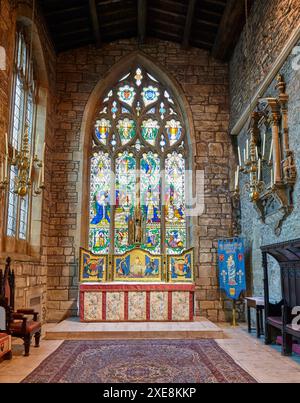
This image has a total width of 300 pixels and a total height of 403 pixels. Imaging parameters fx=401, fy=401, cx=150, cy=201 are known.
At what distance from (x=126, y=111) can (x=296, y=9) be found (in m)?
4.53

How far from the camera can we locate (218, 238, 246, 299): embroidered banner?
24.3ft

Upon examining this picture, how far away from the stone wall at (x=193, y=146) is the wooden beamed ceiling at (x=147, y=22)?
26cm

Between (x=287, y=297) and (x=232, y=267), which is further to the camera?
(x=232, y=267)

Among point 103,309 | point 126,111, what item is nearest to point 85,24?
point 126,111

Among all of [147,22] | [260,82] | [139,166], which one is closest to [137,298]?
[139,166]

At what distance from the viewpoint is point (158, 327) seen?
6207 millimetres

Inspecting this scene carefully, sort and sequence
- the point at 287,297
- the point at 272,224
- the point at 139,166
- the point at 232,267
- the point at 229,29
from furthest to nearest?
the point at 139,166 → the point at 229,29 → the point at 232,267 → the point at 272,224 → the point at 287,297

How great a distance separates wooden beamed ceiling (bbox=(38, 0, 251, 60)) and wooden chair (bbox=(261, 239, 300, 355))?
4702 mm

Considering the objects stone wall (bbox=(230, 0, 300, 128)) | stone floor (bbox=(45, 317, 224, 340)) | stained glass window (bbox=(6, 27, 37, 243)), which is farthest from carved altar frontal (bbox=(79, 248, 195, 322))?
stone wall (bbox=(230, 0, 300, 128))

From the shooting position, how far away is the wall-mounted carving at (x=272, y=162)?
17.4 feet

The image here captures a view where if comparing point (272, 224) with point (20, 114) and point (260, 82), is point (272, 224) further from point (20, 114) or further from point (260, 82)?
point (20, 114)

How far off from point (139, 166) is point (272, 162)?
3505 millimetres

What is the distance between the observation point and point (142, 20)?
320 inches

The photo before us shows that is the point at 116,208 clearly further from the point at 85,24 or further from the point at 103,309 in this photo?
the point at 85,24
